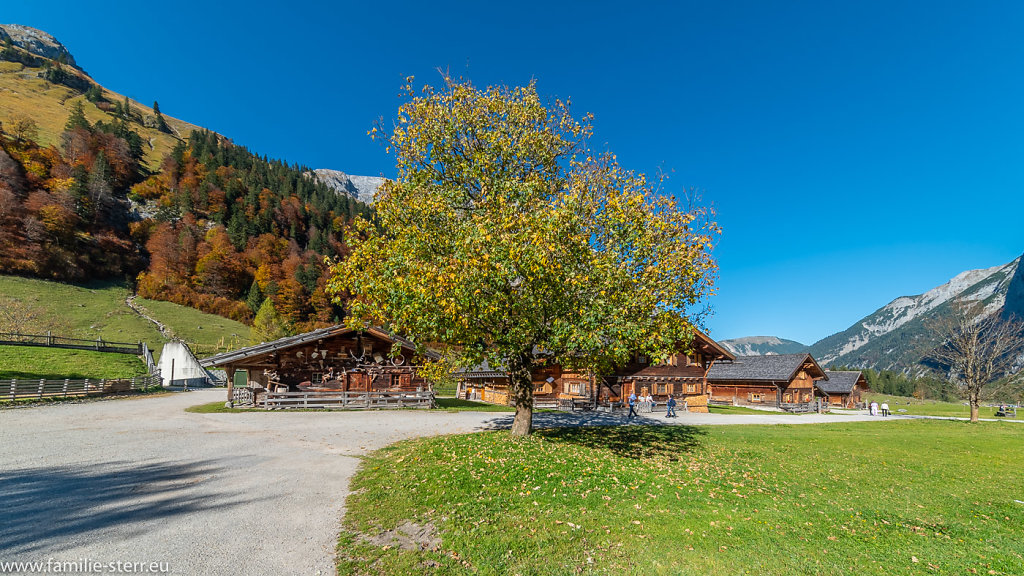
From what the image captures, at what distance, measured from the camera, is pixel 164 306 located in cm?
8338

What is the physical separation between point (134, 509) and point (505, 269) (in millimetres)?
9678

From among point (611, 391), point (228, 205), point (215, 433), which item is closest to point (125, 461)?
point (215, 433)

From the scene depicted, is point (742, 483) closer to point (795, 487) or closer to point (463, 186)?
point (795, 487)

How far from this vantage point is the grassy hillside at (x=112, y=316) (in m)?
63.6

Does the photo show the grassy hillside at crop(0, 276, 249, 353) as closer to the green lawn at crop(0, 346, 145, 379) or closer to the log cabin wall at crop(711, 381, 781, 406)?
the green lawn at crop(0, 346, 145, 379)

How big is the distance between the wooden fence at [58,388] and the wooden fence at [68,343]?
71.0 feet

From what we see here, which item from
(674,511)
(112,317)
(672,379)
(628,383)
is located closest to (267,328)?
(112,317)

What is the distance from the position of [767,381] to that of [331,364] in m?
48.5

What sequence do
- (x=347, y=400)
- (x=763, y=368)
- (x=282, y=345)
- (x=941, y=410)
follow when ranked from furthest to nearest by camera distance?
(x=941, y=410)
(x=763, y=368)
(x=347, y=400)
(x=282, y=345)

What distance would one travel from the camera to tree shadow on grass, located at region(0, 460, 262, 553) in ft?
23.7

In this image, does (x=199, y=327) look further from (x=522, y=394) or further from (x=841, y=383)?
(x=841, y=383)

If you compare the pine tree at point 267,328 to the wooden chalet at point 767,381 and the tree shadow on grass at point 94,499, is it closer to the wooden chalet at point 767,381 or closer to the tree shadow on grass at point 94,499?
the tree shadow on grass at point 94,499

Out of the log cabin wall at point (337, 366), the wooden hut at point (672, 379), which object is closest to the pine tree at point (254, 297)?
the log cabin wall at point (337, 366)

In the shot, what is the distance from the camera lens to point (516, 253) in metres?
12.3
